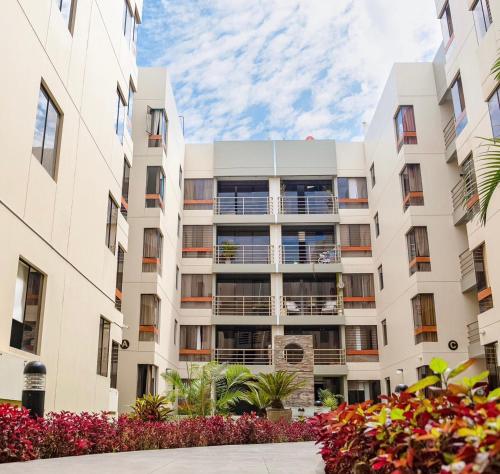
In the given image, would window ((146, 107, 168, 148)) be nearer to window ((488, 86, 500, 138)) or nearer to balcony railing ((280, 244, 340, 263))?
balcony railing ((280, 244, 340, 263))

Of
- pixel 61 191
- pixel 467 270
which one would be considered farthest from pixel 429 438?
pixel 467 270

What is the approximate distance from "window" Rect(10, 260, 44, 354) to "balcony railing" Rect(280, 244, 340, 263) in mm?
20142

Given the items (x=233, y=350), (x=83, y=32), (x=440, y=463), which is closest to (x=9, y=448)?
(x=440, y=463)

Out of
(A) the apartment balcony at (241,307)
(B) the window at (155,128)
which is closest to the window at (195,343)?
(A) the apartment balcony at (241,307)

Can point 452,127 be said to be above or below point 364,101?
below

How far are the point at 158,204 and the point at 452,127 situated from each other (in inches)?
482

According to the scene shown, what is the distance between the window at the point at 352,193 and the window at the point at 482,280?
1238 centimetres

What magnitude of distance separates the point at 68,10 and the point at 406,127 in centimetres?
1496

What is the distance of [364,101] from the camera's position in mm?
26984

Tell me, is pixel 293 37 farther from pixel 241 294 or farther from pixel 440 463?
pixel 241 294

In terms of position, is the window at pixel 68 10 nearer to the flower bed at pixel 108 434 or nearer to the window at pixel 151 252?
the flower bed at pixel 108 434

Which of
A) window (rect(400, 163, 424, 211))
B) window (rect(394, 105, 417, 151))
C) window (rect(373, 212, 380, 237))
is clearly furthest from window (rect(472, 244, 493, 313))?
window (rect(373, 212, 380, 237))

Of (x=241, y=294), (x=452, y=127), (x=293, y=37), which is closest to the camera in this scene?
(x=293, y=37)

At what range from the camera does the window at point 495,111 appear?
529 inches
